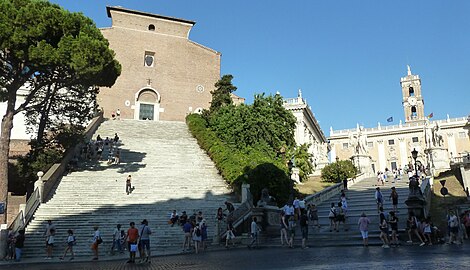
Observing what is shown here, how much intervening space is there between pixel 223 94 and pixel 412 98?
59.6m

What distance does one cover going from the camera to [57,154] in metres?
21.2

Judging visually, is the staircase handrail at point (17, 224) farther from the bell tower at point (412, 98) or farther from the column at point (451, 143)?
the bell tower at point (412, 98)

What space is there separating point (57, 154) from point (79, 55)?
6.38 metres

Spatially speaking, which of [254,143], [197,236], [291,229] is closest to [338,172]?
[254,143]

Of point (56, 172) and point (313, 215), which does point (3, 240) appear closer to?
point (56, 172)

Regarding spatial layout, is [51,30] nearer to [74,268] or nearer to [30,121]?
[30,121]

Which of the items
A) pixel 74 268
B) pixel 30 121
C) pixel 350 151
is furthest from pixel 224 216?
pixel 350 151

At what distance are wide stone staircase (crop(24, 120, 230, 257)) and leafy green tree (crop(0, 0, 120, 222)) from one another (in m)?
2.77

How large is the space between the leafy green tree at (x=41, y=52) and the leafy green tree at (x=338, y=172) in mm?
21032

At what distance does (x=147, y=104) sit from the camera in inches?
1684

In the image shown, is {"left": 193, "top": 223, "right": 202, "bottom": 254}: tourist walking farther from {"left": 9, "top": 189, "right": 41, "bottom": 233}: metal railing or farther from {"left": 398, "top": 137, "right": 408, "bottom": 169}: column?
{"left": 398, "top": 137, "right": 408, "bottom": 169}: column

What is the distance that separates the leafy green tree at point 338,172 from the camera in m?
32.7

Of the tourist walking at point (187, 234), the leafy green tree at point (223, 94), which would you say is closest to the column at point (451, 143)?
the leafy green tree at point (223, 94)

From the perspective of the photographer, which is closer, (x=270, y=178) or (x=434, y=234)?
(x=434, y=234)
